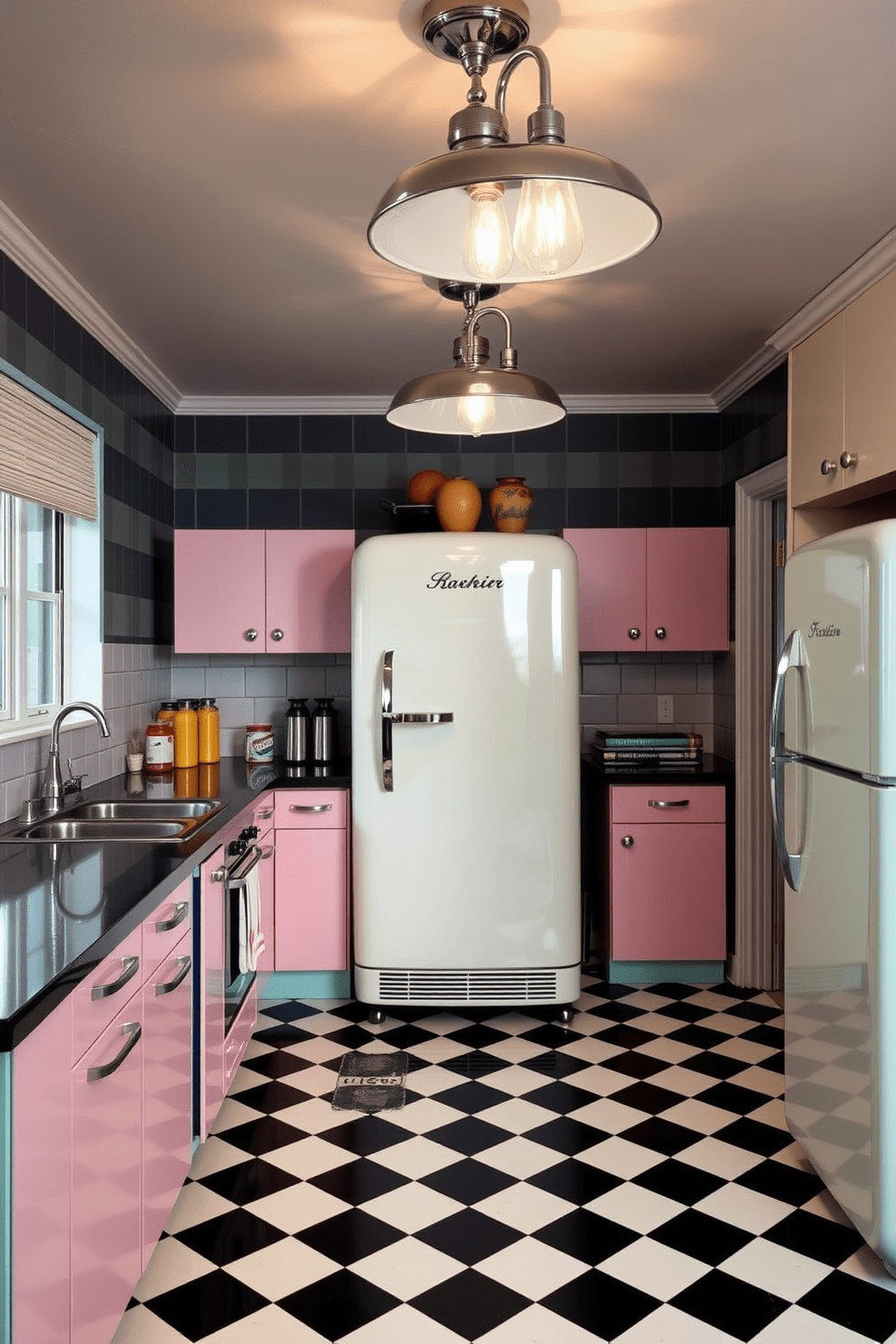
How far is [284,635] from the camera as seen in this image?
4285 mm

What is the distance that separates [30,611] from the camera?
3.27 metres

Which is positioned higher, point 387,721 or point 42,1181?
point 387,721

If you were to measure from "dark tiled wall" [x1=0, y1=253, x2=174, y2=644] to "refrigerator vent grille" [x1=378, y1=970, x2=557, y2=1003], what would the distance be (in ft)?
5.26

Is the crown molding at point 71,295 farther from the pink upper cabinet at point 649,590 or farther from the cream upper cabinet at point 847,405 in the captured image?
the cream upper cabinet at point 847,405

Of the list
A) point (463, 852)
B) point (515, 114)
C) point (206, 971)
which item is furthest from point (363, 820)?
point (515, 114)

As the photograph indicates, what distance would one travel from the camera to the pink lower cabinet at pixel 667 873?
13.5ft

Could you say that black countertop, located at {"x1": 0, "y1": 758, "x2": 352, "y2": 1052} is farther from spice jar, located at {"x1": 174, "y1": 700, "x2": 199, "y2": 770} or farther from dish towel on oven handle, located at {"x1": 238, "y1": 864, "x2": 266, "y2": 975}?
spice jar, located at {"x1": 174, "y1": 700, "x2": 199, "y2": 770}

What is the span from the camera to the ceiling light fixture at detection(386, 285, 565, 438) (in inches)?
98.7

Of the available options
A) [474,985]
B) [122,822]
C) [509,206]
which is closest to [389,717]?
[474,985]

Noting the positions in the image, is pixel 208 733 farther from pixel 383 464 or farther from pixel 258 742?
pixel 383 464

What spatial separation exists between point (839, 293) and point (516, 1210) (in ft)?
8.81

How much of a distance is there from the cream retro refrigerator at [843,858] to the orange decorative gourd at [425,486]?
1.85m

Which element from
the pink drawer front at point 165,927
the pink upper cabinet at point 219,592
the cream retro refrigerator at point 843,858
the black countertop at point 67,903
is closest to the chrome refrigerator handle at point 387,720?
the black countertop at point 67,903

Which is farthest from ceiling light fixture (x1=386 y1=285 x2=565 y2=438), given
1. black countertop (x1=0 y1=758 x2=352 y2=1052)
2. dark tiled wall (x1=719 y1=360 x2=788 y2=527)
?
dark tiled wall (x1=719 y1=360 x2=788 y2=527)
